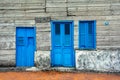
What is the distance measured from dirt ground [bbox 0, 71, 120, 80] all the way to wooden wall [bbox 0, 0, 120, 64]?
55.8 inches

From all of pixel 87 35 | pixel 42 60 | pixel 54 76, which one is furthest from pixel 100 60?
pixel 42 60

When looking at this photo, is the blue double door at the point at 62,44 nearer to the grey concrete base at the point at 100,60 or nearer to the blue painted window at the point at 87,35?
the blue painted window at the point at 87,35

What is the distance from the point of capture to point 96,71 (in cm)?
1316

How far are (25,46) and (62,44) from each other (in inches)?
78.1

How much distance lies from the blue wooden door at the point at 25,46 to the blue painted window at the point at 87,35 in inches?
98.5

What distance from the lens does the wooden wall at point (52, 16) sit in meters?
13.4

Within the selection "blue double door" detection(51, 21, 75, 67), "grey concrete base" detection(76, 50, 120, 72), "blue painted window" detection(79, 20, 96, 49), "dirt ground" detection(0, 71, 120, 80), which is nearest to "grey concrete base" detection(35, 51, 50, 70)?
"blue double door" detection(51, 21, 75, 67)

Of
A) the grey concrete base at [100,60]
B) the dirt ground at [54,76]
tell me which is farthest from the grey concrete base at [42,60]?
the grey concrete base at [100,60]

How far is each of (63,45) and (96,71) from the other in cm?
219

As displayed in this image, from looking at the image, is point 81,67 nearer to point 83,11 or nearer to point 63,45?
point 63,45

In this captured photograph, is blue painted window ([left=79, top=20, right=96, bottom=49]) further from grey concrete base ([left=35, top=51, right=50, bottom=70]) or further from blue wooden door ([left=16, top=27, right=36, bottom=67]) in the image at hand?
blue wooden door ([left=16, top=27, right=36, bottom=67])

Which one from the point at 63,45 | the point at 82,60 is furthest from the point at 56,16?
the point at 82,60

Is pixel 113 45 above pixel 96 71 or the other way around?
above

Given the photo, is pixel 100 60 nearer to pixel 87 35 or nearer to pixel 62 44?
pixel 87 35
